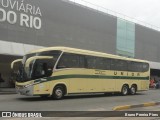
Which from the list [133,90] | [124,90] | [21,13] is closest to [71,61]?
[124,90]

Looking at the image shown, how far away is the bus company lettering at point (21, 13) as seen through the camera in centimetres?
3494

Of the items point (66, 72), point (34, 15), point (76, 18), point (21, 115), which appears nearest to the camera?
point (21, 115)

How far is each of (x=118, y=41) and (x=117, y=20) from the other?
2.77 meters

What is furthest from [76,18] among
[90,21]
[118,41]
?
[118,41]

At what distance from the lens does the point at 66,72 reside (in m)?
23.3

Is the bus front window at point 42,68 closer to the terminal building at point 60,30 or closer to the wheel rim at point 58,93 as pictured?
the wheel rim at point 58,93

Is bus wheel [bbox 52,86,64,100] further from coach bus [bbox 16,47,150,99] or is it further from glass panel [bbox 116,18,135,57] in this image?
glass panel [bbox 116,18,135,57]

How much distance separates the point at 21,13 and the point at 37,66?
15809mm

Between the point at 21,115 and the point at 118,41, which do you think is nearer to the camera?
the point at 21,115

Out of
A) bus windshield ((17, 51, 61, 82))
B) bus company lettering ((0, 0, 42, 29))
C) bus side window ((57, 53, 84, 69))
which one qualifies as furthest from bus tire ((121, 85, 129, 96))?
bus company lettering ((0, 0, 42, 29))

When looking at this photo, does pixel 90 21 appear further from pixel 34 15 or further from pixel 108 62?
pixel 108 62

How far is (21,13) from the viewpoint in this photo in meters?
36.6

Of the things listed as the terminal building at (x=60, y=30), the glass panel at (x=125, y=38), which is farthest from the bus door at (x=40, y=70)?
the glass panel at (x=125, y=38)

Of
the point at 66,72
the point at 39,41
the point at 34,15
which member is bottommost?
the point at 66,72
